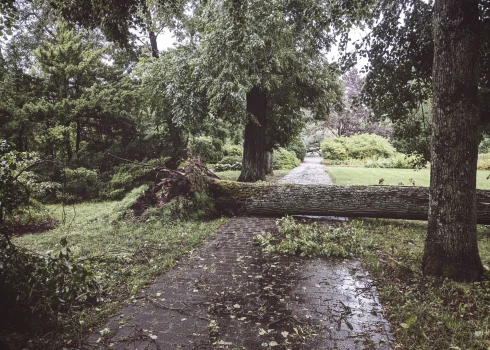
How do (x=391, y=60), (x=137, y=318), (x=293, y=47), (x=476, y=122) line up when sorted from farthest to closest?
(x=293, y=47) → (x=391, y=60) → (x=476, y=122) → (x=137, y=318)

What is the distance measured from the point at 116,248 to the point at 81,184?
569 cm

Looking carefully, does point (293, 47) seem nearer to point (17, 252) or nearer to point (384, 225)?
point (384, 225)

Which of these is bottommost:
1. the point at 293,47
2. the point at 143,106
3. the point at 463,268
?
the point at 463,268

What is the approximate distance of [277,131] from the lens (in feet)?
41.5

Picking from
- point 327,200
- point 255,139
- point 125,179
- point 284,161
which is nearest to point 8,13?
point 327,200

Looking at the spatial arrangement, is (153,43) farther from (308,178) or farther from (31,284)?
(31,284)

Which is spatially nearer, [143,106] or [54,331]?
[54,331]

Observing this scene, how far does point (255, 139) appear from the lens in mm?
10742

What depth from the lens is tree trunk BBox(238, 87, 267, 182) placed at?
35.2 ft

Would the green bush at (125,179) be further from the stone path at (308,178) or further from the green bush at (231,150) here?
the green bush at (231,150)

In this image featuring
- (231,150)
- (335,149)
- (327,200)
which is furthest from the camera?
(335,149)

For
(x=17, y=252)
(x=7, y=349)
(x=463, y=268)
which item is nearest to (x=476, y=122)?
(x=463, y=268)

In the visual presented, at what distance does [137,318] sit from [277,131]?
34.9ft

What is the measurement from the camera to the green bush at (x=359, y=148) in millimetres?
23500
